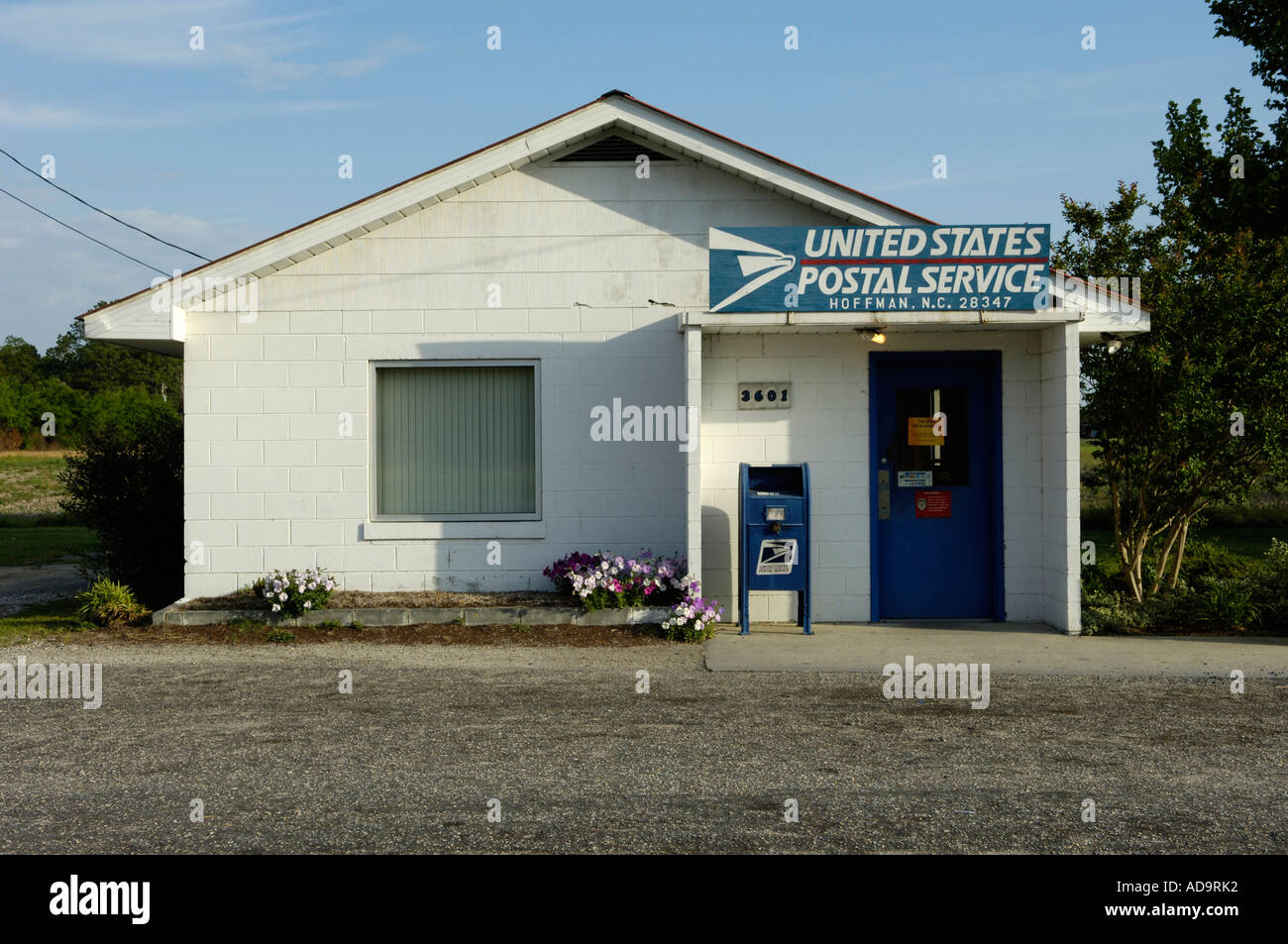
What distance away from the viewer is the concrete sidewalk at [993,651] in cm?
871

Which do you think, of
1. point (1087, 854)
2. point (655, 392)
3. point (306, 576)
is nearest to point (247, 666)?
point (306, 576)

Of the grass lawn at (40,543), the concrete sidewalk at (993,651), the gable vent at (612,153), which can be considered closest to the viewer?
the concrete sidewalk at (993,651)

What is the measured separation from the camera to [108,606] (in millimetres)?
10781

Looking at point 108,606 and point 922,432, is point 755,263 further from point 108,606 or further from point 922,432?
point 108,606

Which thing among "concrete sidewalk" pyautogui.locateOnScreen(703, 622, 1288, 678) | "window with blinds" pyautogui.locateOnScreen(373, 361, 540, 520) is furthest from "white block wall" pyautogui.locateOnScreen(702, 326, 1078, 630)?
"window with blinds" pyautogui.locateOnScreen(373, 361, 540, 520)

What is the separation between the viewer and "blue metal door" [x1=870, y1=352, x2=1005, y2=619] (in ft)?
35.7

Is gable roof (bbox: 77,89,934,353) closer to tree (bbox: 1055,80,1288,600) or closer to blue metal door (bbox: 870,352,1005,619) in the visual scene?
blue metal door (bbox: 870,352,1005,619)

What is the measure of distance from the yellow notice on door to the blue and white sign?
53.4 inches

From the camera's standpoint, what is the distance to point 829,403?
10.8m

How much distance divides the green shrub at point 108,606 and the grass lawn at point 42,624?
10 centimetres

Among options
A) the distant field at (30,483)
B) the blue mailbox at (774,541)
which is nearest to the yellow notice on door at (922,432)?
the blue mailbox at (774,541)

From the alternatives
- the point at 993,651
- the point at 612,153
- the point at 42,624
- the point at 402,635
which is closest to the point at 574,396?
the point at 612,153

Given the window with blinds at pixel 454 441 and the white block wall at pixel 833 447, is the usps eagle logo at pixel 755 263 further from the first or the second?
the window with blinds at pixel 454 441

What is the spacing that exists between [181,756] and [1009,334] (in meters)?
8.17
